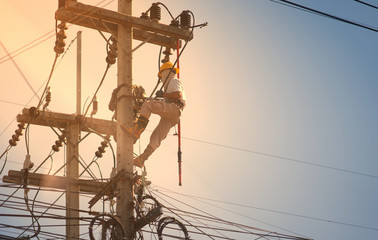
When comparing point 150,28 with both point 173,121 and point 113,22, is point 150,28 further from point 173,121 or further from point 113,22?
point 173,121

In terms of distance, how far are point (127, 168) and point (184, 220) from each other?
57.8 inches

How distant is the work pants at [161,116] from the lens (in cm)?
1530

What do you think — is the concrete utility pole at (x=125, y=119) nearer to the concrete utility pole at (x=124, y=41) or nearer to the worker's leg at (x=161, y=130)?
the concrete utility pole at (x=124, y=41)

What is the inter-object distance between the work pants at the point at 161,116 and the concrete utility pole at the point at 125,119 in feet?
1.14

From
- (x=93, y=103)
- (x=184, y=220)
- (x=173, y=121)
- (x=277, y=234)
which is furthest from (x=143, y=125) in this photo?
(x=93, y=103)

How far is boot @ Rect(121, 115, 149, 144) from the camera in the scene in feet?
48.4

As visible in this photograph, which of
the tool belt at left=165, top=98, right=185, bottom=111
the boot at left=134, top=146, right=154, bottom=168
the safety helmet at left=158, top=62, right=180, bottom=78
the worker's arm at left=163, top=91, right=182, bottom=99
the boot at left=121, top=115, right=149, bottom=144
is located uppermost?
the safety helmet at left=158, top=62, right=180, bottom=78

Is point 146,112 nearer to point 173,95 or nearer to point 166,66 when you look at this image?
point 173,95

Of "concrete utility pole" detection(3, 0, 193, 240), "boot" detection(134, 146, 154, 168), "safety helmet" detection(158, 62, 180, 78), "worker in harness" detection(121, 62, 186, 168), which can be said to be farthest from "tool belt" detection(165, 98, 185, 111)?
"boot" detection(134, 146, 154, 168)

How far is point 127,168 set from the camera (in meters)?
14.5

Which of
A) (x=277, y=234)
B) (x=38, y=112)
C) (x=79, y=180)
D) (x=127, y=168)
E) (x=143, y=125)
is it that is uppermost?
(x=38, y=112)

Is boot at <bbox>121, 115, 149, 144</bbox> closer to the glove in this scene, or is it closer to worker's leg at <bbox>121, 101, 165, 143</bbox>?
worker's leg at <bbox>121, 101, 165, 143</bbox>

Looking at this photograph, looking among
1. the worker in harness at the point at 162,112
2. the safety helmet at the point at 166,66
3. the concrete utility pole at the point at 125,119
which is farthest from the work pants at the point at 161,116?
the safety helmet at the point at 166,66

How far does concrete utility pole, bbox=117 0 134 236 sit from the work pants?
0.35 meters
